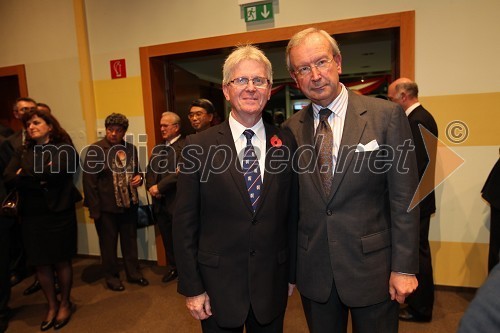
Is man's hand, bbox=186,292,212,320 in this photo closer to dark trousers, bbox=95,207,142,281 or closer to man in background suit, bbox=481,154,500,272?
man in background suit, bbox=481,154,500,272

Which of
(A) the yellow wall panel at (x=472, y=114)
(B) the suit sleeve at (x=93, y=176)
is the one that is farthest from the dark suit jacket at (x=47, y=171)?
(A) the yellow wall panel at (x=472, y=114)

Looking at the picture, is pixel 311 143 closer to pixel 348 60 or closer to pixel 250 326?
pixel 250 326

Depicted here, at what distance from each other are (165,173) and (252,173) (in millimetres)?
2085

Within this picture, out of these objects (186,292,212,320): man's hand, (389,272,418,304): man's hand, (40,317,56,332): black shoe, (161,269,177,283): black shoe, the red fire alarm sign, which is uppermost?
the red fire alarm sign

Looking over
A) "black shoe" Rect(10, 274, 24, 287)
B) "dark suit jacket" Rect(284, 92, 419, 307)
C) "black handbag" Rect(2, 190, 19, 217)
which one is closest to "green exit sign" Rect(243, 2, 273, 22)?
"dark suit jacket" Rect(284, 92, 419, 307)

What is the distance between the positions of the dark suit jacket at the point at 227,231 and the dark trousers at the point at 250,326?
56 mm

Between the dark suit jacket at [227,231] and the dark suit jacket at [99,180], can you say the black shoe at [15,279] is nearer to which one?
the dark suit jacket at [99,180]

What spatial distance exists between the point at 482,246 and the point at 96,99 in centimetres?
402

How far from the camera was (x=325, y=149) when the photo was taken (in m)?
1.34

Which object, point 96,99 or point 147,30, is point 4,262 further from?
point 147,30

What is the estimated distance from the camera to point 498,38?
8.64 feet

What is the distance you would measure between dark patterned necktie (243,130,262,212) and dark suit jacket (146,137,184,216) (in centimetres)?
190

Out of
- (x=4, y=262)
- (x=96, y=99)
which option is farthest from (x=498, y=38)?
(x=4, y=262)

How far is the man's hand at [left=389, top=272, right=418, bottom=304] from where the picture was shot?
1.26 m
